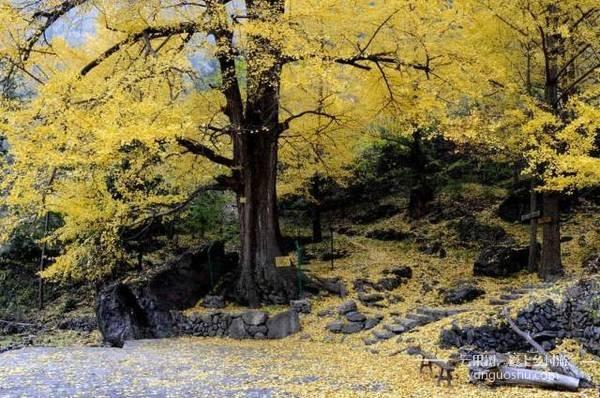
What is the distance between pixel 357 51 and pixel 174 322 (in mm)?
7278

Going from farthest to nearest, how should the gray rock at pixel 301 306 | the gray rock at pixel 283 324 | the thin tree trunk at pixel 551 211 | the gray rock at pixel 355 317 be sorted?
the gray rock at pixel 301 306
the gray rock at pixel 283 324
the thin tree trunk at pixel 551 211
the gray rock at pixel 355 317

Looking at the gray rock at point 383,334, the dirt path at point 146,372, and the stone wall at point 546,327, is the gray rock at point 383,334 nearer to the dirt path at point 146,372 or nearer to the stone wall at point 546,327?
the stone wall at point 546,327

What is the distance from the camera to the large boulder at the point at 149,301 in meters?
11.8

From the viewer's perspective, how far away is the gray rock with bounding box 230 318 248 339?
1119 cm

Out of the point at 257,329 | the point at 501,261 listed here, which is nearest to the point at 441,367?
the point at 257,329

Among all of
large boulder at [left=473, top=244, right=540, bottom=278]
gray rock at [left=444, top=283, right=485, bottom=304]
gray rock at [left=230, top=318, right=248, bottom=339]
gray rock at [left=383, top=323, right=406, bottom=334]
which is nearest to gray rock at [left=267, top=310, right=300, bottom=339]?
gray rock at [left=230, top=318, right=248, bottom=339]

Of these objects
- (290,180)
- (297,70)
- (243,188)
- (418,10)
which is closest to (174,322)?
(243,188)

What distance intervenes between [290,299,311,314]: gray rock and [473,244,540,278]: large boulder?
14.1 ft

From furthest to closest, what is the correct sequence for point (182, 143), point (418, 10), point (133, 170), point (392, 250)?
point (392, 250), point (133, 170), point (182, 143), point (418, 10)

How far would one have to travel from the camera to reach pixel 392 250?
54.1 ft

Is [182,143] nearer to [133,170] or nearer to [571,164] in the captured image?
[133,170]

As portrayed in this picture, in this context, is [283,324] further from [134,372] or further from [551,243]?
[551,243]

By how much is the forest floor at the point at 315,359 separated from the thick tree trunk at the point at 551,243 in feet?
1.16

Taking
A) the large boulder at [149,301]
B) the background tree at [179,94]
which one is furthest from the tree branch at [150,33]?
the large boulder at [149,301]
